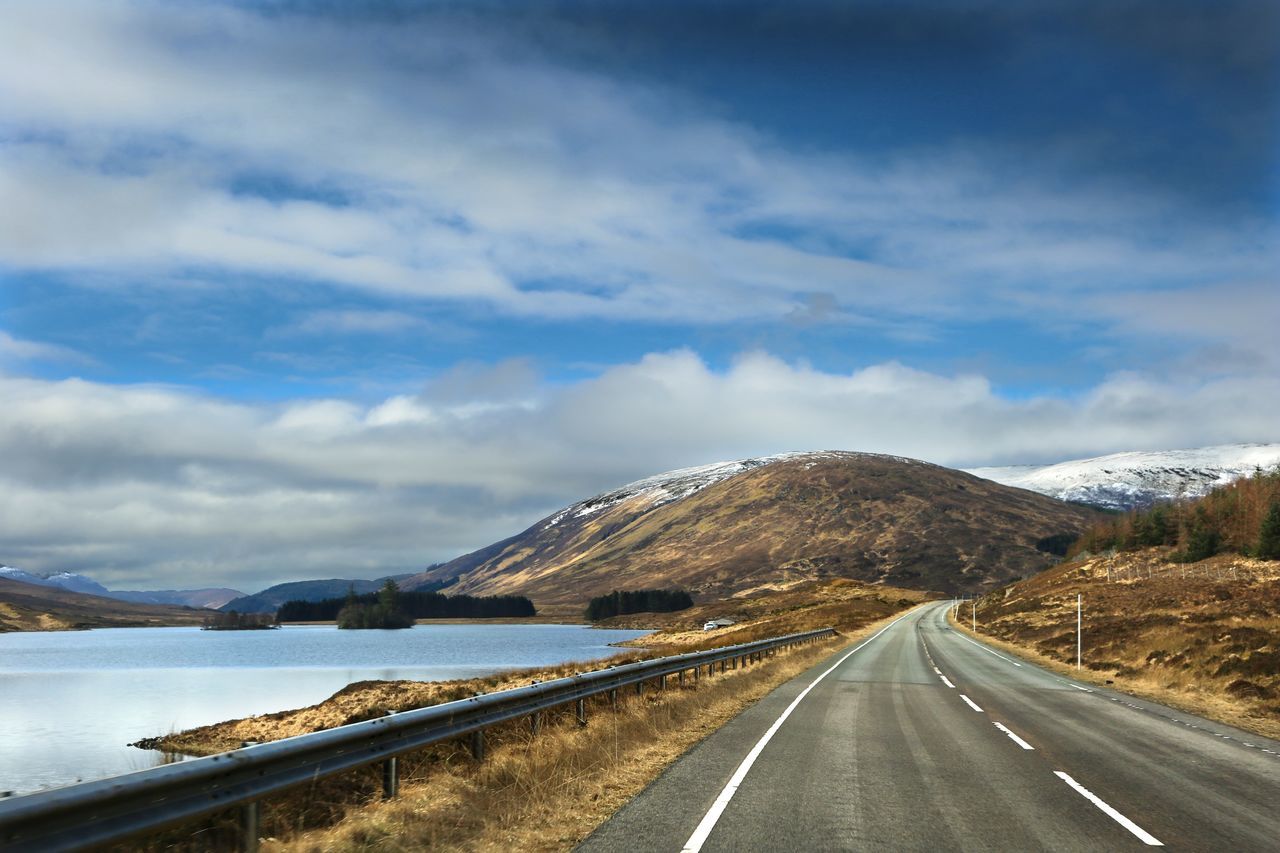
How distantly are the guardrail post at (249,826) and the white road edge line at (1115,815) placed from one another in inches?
301

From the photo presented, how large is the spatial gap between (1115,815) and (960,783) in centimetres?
212

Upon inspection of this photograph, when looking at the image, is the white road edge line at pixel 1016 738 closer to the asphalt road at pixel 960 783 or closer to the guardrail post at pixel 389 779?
the asphalt road at pixel 960 783

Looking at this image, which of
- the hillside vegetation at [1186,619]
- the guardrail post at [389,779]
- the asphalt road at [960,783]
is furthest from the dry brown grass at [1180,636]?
the guardrail post at [389,779]

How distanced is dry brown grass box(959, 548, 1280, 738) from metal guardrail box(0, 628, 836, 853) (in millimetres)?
14977

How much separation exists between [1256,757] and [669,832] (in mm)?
10375

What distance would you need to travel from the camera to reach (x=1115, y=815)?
31.4ft

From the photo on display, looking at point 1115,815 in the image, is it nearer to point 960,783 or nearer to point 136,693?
point 960,783

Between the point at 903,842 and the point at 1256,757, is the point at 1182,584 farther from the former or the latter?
the point at 903,842

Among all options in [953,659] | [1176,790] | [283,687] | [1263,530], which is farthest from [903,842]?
[1263,530]

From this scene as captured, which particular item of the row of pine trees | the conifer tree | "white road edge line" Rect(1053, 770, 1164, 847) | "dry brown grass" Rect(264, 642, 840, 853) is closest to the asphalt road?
"white road edge line" Rect(1053, 770, 1164, 847)

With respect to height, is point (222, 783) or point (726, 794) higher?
point (222, 783)

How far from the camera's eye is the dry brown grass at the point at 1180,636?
74.6 ft

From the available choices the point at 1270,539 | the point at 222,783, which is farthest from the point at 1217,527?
the point at 222,783

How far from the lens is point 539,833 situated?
8711mm
